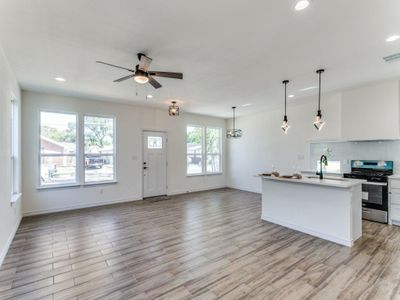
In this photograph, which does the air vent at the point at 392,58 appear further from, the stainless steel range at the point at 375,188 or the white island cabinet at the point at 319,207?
the stainless steel range at the point at 375,188

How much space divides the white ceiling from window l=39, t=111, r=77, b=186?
3.43 feet

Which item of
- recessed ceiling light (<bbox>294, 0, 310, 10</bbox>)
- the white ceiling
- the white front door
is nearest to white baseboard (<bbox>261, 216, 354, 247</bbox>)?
the white ceiling

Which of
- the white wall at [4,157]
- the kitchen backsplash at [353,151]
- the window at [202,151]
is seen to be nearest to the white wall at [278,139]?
the kitchen backsplash at [353,151]

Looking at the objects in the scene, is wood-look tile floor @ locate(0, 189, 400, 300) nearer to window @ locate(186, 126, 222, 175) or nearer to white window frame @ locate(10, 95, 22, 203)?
white window frame @ locate(10, 95, 22, 203)

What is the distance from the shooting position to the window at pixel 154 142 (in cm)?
671

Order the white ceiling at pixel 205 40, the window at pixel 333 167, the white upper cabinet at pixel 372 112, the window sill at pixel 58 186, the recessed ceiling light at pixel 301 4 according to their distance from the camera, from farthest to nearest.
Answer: the window at pixel 333 167 < the window sill at pixel 58 186 < the white upper cabinet at pixel 372 112 < the white ceiling at pixel 205 40 < the recessed ceiling light at pixel 301 4

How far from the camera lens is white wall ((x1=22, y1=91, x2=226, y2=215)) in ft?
15.9

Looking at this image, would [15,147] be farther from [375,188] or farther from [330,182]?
[375,188]

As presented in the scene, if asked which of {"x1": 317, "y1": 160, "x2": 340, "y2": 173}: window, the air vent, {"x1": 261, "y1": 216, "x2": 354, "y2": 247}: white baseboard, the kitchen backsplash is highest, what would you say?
the air vent

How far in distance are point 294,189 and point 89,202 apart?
5023mm

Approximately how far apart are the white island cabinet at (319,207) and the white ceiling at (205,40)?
1957mm

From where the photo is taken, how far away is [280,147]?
6664 mm

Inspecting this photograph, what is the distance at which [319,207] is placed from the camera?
3.63m

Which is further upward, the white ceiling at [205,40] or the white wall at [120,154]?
the white ceiling at [205,40]
